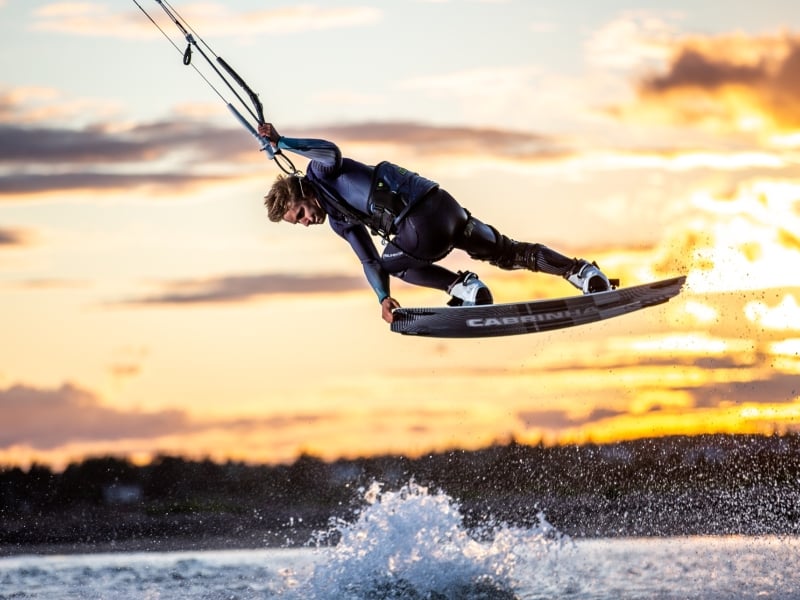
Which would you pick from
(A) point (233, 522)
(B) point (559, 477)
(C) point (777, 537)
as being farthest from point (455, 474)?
(C) point (777, 537)

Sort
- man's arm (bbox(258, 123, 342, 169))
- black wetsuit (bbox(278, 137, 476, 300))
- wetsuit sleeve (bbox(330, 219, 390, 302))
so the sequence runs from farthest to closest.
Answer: wetsuit sleeve (bbox(330, 219, 390, 302)) → black wetsuit (bbox(278, 137, 476, 300)) → man's arm (bbox(258, 123, 342, 169))

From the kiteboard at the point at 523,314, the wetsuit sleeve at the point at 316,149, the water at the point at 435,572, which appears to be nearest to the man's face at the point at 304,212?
the wetsuit sleeve at the point at 316,149

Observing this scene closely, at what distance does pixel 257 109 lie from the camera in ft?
34.7

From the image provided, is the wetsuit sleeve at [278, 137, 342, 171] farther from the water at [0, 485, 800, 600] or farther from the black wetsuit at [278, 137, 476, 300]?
the water at [0, 485, 800, 600]

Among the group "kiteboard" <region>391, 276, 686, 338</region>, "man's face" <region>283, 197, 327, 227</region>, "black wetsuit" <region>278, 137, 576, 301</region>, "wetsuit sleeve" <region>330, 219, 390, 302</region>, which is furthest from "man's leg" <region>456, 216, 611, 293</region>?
"man's face" <region>283, 197, 327, 227</region>

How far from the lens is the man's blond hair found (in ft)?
36.1

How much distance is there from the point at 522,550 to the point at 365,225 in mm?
6759

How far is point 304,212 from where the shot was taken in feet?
36.4

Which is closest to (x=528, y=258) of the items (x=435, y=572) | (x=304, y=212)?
(x=304, y=212)

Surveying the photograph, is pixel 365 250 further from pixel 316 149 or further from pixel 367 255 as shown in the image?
pixel 316 149

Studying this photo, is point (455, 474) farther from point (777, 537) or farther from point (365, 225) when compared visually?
point (365, 225)

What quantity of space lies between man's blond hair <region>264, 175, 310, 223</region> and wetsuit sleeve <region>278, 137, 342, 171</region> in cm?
35

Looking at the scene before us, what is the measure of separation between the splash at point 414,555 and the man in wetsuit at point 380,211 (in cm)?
386

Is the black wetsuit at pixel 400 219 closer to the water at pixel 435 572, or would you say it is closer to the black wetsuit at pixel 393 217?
the black wetsuit at pixel 393 217
